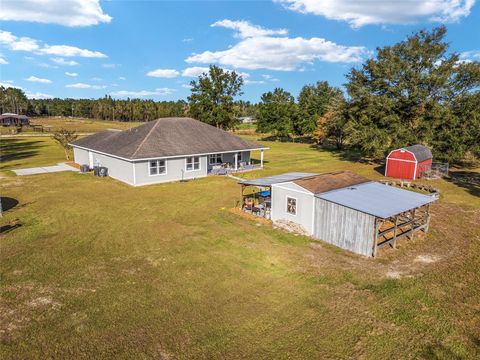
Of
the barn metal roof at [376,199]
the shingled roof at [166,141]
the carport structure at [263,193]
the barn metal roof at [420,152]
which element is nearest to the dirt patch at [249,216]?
the carport structure at [263,193]

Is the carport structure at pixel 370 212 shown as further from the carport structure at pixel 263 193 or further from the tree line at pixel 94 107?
the tree line at pixel 94 107

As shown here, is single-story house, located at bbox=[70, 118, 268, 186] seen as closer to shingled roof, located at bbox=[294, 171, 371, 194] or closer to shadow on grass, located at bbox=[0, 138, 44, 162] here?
shadow on grass, located at bbox=[0, 138, 44, 162]

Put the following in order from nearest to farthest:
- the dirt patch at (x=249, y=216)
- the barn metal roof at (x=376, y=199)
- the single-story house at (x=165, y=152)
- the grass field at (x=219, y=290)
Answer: the grass field at (x=219, y=290)
the barn metal roof at (x=376, y=199)
the dirt patch at (x=249, y=216)
the single-story house at (x=165, y=152)

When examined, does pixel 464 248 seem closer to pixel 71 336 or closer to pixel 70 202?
pixel 71 336

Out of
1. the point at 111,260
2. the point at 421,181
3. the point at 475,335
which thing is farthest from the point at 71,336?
the point at 421,181

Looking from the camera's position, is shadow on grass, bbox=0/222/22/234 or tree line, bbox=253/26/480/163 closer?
shadow on grass, bbox=0/222/22/234

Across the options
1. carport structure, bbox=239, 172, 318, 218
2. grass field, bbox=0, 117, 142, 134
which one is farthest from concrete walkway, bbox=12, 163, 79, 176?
grass field, bbox=0, 117, 142, 134

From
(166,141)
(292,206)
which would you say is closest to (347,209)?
(292,206)
